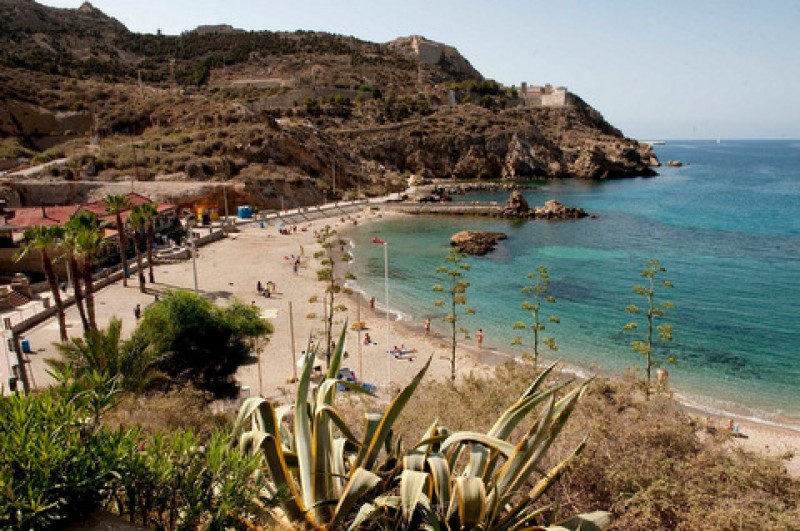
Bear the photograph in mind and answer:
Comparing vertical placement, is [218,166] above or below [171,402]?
above

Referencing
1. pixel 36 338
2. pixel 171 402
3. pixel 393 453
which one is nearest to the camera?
pixel 393 453

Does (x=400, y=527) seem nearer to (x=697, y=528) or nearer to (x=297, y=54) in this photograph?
(x=697, y=528)

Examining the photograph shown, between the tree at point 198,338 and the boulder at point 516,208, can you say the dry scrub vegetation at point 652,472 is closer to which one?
the tree at point 198,338

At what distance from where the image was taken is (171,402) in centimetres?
901

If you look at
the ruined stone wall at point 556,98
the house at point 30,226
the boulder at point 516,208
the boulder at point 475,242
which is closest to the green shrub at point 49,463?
the house at point 30,226

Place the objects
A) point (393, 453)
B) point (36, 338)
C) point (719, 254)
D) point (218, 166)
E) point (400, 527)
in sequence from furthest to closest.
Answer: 1. point (218, 166)
2. point (719, 254)
3. point (36, 338)
4. point (393, 453)
5. point (400, 527)

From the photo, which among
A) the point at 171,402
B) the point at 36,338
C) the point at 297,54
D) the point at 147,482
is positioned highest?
the point at 297,54

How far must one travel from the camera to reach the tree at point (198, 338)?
14.4 metres

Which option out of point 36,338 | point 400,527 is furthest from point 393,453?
point 36,338

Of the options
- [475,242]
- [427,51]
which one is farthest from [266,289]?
[427,51]

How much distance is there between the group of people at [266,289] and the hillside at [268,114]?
24.5 metres

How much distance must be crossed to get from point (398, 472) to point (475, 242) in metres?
39.0

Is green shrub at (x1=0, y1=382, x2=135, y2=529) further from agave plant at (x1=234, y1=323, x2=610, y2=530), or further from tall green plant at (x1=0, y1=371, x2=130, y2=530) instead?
agave plant at (x1=234, y1=323, x2=610, y2=530)

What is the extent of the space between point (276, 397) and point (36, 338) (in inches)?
389
